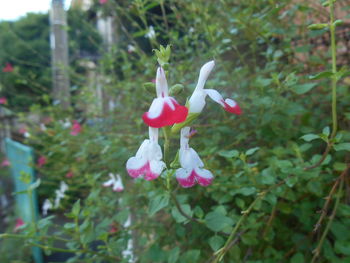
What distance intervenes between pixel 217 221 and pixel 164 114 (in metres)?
0.34

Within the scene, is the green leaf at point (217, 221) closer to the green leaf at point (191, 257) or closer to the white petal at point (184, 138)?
the green leaf at point (191, 257)

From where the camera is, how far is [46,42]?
6.34 metres

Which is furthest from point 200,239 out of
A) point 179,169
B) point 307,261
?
point 179,169

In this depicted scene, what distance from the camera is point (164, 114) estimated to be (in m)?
0.40

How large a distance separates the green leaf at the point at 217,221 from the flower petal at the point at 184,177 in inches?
8.6

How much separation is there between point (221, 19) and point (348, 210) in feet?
3.26

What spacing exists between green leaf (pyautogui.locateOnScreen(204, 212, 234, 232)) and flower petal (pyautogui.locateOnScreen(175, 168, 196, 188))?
0.71ft

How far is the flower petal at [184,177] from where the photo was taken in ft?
1.51

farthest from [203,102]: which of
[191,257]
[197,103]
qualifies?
[191,257]

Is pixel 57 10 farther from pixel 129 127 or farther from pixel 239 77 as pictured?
pixel 239 77

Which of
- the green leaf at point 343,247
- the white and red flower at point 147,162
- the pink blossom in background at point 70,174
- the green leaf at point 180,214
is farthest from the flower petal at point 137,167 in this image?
the pink blossom in background at point 70,174

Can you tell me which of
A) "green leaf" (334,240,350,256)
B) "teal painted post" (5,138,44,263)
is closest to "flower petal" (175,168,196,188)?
"green leaf" (334,240,350,256)

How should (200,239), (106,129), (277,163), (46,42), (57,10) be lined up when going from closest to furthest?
(277,163), (200,239), (106,129), (57,10), (46,42)

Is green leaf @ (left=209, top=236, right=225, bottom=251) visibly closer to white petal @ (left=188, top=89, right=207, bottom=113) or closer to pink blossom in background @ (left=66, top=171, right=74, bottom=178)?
white petal @ (left=188, top=89, right=207, bottom=113)
